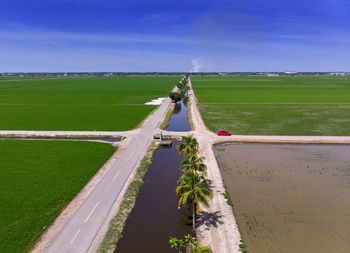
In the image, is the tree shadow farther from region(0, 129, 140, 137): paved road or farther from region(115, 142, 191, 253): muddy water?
region(0, 129, 140, 137): paved road

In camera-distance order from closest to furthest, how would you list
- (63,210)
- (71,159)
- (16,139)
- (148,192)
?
(63,210) → (148,192) → (71,159) → (16,139)

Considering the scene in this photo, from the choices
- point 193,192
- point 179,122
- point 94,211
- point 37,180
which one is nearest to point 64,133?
point 37,180

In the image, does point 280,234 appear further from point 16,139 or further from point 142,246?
point 16,139

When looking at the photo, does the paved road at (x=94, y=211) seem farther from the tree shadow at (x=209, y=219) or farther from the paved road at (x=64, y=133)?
the paved road at (x=64, y=133)

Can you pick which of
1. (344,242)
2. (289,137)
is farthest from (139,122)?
(344,242)

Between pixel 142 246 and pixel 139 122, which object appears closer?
pixel 142 246

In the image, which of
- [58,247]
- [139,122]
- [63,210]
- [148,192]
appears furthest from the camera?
[139,122]

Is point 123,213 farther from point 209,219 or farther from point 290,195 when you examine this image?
point 290,195
